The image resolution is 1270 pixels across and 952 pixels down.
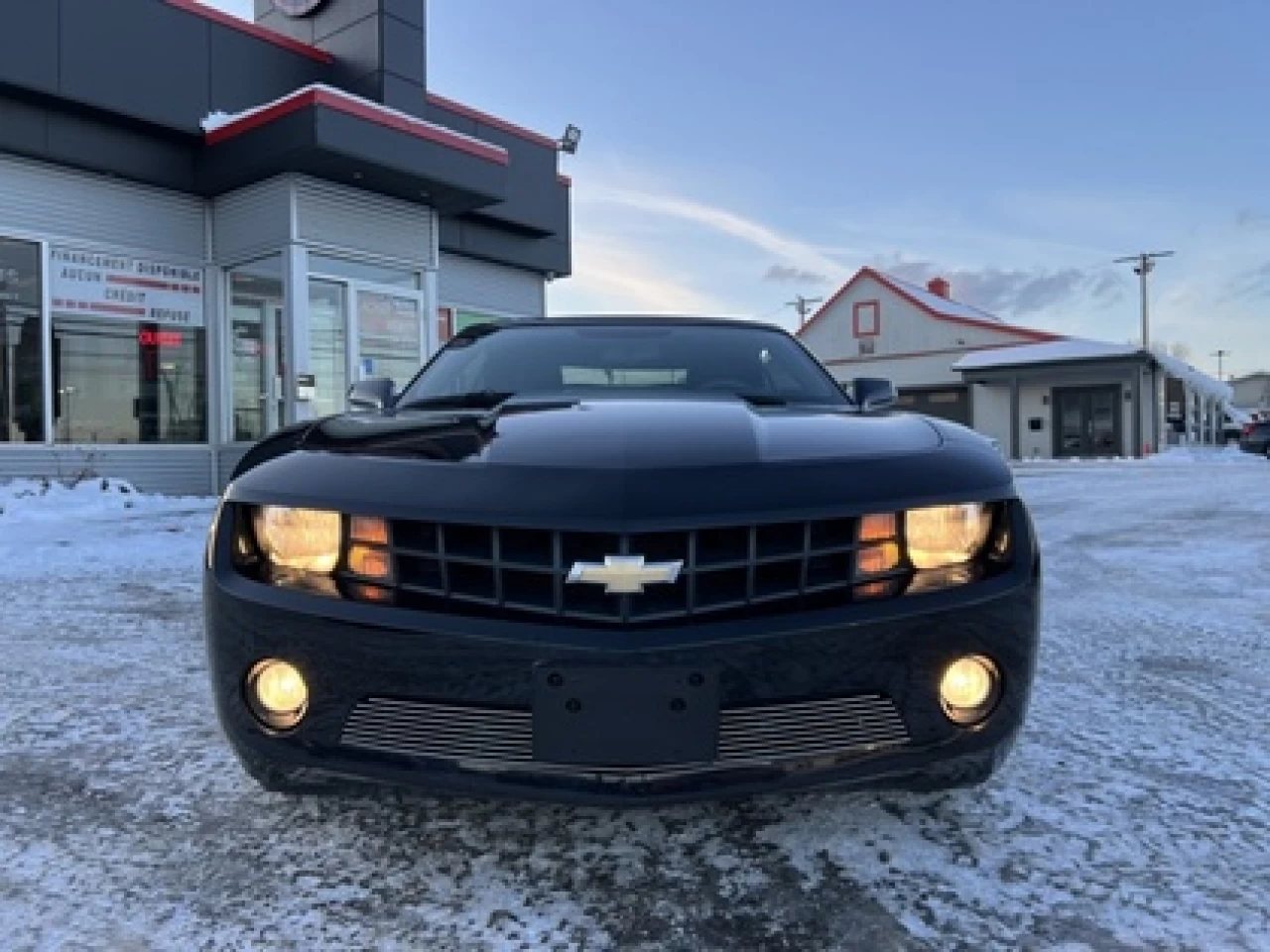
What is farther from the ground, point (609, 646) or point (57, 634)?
point (609, 646)

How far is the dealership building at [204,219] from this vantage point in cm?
901

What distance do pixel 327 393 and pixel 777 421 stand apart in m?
9.02

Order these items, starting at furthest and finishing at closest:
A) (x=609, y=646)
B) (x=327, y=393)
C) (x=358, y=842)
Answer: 1. (x=327, y=393)
2. (x=358, y=842)
3. (x=609, y=646)

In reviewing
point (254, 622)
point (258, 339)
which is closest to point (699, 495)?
point (254, 622)

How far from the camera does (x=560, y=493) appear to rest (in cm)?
176

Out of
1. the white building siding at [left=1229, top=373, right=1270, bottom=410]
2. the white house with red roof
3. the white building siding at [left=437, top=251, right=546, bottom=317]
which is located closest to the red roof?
the white house with red roof

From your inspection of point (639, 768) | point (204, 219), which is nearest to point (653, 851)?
point (639, 768)

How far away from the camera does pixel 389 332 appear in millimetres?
10891

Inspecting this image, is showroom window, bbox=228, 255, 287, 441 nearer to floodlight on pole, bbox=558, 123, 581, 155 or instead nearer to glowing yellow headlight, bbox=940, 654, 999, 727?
floodlight on pole, bbox=558, 123, 581, 155

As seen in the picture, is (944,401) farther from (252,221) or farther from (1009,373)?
(252,221)

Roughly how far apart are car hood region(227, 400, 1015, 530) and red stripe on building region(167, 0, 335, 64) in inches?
363

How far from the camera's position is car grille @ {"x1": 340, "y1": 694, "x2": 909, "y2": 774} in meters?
1.71

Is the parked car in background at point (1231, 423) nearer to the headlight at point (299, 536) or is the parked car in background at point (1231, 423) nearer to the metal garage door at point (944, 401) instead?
the metal garage door at point (944, 401)

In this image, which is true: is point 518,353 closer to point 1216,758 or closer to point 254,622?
point 254,622
